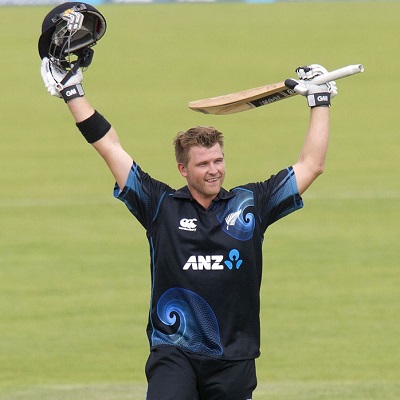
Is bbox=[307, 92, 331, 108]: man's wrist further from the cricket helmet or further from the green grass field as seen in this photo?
the green grass field

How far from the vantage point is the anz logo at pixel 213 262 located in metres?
6.80

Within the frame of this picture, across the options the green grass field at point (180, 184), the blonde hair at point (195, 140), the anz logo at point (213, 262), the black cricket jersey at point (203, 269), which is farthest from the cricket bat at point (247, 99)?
the green grass field at point (180, 184)

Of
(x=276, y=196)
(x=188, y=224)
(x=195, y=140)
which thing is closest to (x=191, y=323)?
(x=188, y=224)

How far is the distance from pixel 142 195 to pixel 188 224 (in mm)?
306

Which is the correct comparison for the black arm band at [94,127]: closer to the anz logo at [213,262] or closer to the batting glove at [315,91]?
the anz logo at [213,262]

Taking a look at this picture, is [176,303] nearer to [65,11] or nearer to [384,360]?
[65,11]

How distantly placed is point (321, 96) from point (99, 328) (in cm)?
555

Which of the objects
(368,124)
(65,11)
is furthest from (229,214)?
(368,124)

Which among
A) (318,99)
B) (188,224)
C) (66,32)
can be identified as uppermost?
(66,32)

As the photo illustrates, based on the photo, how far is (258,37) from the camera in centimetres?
3136

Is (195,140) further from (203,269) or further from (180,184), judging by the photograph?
(180,184)

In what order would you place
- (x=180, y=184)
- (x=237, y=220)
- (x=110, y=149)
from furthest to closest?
(x=180, y=184) < (x=110, y=149) < (x=237, y=220)

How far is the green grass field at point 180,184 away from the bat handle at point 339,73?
135 inches

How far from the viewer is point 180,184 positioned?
18.0 meters
